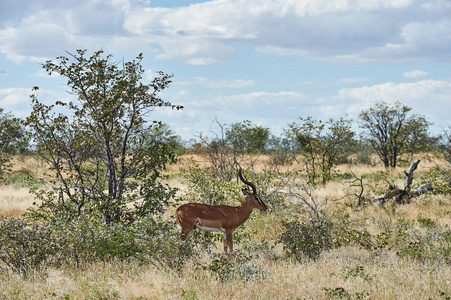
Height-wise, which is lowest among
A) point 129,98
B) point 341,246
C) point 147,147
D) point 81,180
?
point 341,246

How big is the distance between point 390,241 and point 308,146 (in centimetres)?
1587

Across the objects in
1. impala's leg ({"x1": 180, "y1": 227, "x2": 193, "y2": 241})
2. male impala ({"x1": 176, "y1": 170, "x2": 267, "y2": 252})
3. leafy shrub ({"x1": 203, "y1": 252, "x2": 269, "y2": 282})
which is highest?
male impala ({"x1": 176, "y1": 170, "x2": 267, "y2": 252})

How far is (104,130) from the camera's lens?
11.7 meters

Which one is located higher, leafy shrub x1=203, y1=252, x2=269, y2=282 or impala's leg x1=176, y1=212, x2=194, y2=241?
impala's leg x1=176, y1=212, x2=194, y2=241

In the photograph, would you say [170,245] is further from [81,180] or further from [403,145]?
[403,145]

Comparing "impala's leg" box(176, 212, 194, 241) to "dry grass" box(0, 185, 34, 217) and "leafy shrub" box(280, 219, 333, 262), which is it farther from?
"dry grass" box(0, 185, 34, 217)

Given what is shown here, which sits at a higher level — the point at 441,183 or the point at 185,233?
the point at 441,183

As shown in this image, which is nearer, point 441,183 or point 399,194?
point 399,194

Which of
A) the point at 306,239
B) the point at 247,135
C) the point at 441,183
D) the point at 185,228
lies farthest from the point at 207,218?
the point at 247,135

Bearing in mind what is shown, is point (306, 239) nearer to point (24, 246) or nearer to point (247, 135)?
point (24, 246)

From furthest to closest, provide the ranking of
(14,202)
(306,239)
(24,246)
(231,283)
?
(14,202), (306,239), (24,246), (231,283)

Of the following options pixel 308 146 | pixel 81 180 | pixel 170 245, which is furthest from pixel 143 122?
pixel 308 146

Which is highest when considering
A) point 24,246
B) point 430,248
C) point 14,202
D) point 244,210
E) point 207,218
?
point 244,210

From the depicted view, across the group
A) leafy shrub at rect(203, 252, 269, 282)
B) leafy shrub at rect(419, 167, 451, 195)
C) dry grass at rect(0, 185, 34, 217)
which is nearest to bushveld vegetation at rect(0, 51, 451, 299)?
leafy shrub at rect(203, 252, 269, 282)
